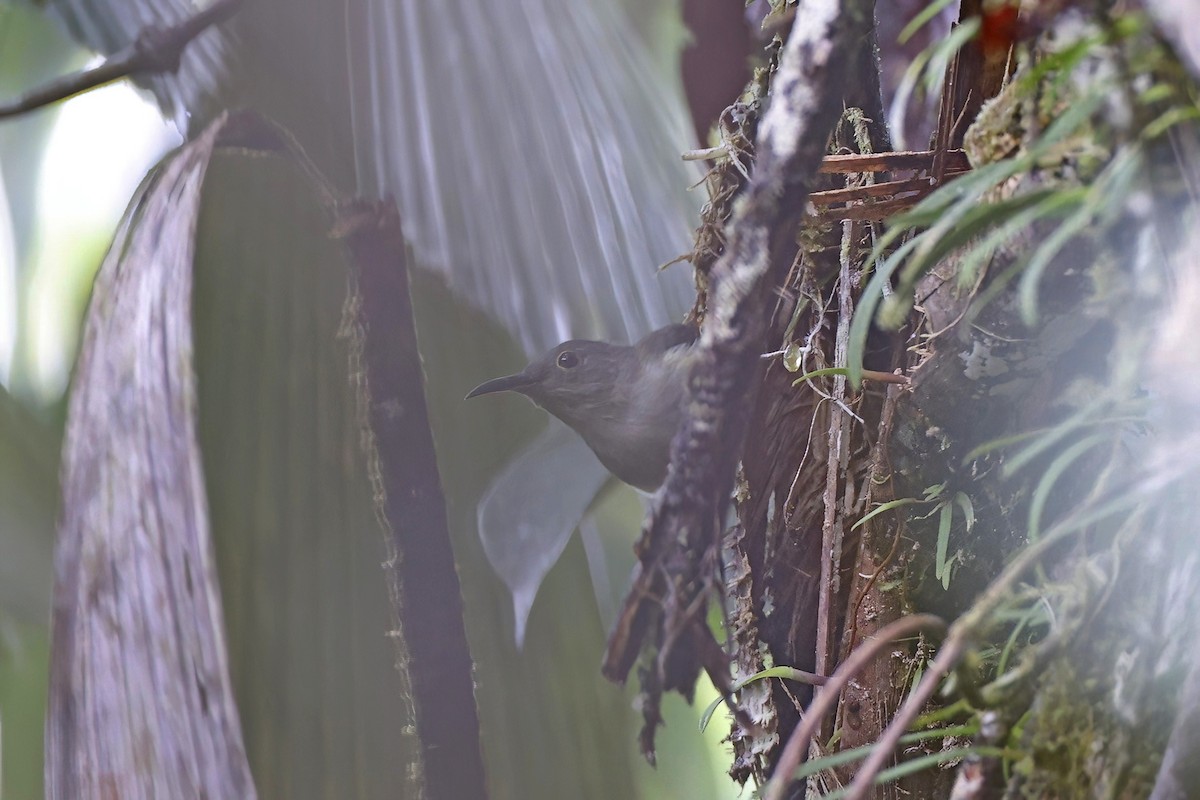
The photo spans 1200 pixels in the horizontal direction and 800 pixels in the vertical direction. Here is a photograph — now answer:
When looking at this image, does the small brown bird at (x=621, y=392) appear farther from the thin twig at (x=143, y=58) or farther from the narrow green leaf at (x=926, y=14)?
the thin twig at (x=143, y=58)

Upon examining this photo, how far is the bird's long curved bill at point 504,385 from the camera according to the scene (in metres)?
0.76

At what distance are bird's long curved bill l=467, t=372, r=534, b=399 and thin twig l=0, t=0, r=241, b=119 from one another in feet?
1.46

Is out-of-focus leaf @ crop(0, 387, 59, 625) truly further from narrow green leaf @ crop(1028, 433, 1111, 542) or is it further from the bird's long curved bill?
narrow green leaf @ crop(1028, 433, 1111, 542)

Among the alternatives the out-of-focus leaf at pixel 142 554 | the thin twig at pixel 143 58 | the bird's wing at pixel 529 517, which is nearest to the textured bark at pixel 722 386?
the bird's wing at pixel 529 517

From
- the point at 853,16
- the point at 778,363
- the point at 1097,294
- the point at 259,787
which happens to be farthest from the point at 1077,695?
the point at 259,787

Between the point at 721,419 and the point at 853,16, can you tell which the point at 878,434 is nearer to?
the point at 721,419

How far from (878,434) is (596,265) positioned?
292 millimetres

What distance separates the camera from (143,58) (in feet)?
2.92

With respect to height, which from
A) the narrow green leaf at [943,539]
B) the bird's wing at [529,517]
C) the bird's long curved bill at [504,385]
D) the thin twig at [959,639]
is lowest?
the thin twig at [959,639]

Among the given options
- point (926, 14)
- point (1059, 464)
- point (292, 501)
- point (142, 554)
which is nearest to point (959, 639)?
point (1059, 464)

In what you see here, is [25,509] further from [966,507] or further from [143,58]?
[966,507]

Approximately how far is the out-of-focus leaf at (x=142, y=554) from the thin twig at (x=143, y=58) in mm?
91

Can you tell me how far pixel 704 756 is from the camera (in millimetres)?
686

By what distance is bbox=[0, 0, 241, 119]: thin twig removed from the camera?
0.86 meters
